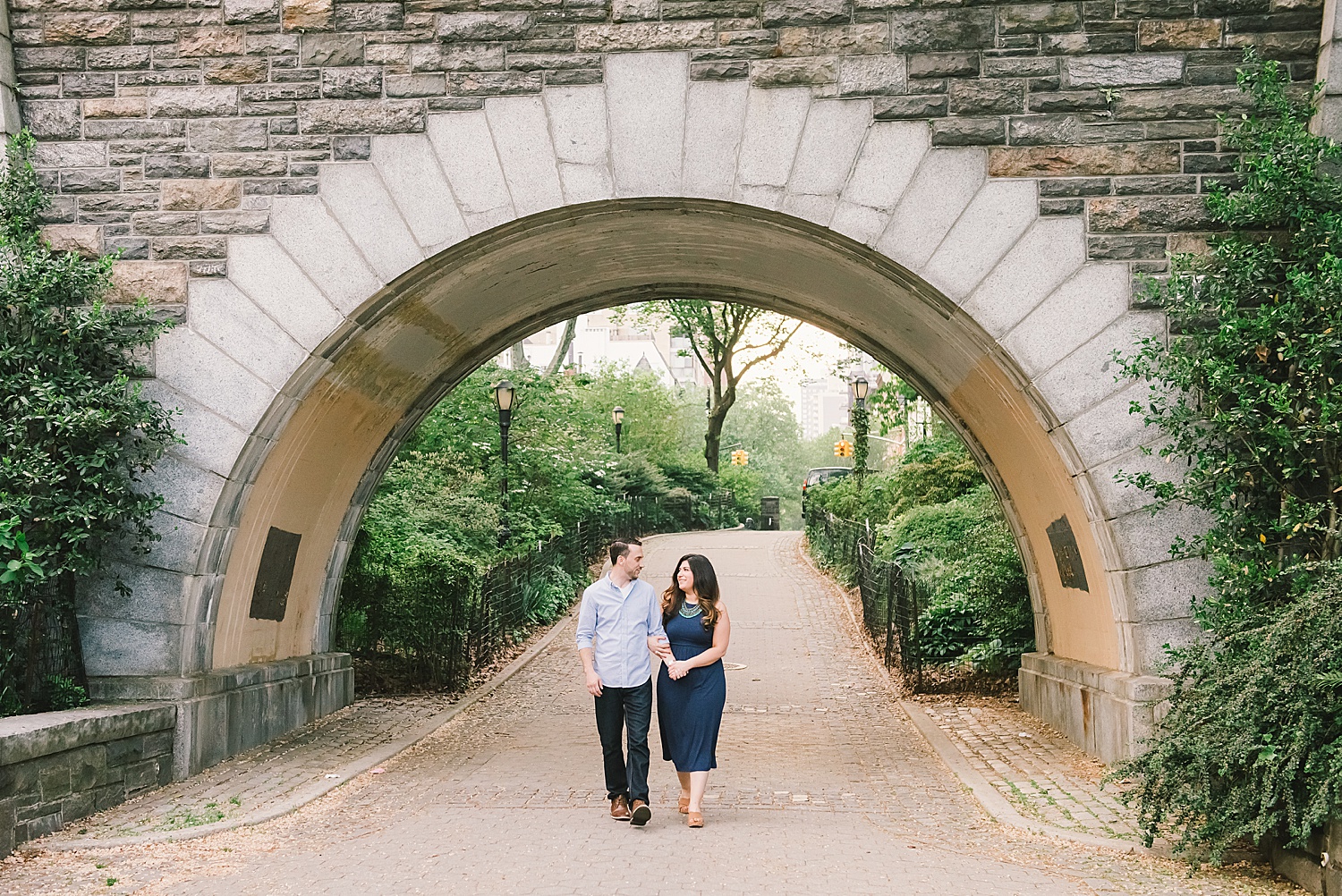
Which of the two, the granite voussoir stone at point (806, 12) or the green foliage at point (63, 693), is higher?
the granite voussoir stone at point (806, 12)

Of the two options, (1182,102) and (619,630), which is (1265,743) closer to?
(619,630)

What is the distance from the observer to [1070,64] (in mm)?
7980

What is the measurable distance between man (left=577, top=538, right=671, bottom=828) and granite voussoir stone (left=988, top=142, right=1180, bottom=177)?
11.3 feet

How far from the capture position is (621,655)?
6.83 meters

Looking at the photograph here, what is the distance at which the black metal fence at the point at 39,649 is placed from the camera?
7469 mm

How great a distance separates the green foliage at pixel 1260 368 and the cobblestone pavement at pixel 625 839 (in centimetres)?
180

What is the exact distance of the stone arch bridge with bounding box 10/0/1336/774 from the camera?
7945 millimetres

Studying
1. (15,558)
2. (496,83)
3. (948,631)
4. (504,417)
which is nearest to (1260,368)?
(496,83)

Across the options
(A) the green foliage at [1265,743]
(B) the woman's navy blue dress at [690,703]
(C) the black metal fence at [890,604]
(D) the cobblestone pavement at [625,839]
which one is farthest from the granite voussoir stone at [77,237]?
(C) the black metal fence at [890,604]

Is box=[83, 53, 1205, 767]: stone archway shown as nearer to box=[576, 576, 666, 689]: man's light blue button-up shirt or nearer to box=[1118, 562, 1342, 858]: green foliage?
box=[1118, 562, 1342, 858]: green foliage

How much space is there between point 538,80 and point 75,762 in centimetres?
492

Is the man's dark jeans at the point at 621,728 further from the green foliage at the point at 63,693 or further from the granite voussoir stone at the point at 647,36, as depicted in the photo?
the granite voussoir stone at the point at 647,36

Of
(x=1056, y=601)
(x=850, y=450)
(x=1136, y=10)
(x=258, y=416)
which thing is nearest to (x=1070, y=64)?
(x=1136, y=10)

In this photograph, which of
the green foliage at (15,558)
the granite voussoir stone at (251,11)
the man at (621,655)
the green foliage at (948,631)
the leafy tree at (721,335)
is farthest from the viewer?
the leafy tree at (721,335)
